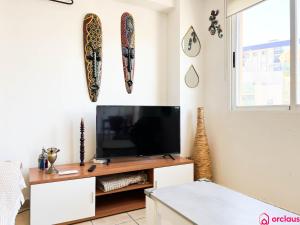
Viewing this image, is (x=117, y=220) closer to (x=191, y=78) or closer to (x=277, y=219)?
(x=277, y=219)

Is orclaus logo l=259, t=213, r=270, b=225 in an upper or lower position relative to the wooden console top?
upper

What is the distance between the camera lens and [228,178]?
8.74 ft

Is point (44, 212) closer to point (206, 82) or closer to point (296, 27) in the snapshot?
point (206, 82)

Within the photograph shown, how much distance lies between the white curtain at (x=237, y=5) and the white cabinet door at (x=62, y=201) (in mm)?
2358

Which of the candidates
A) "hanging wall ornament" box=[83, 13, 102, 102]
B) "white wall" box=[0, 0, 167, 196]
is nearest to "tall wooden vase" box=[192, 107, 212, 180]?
"white wall" box=[0, 0, 167, 196]

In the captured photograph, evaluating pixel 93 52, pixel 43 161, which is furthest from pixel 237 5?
pixel 43 161

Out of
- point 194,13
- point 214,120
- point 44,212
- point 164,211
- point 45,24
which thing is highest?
point 194,13

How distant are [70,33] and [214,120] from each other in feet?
6.62

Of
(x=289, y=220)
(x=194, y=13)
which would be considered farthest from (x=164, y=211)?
(x=194, y=13)

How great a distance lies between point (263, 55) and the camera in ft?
7.77

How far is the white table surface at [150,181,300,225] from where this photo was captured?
113 cm

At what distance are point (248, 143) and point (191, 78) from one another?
109 cm

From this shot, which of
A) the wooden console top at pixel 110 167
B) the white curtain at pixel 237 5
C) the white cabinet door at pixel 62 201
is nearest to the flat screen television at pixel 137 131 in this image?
the wooden console top at pixel 110 167

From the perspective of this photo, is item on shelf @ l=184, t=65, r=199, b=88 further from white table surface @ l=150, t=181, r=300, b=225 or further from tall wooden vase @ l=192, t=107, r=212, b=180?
white table surface @ l=150, t=181, r=300, b=225
